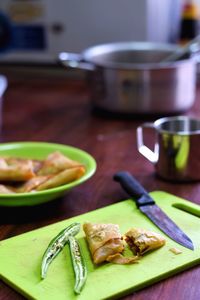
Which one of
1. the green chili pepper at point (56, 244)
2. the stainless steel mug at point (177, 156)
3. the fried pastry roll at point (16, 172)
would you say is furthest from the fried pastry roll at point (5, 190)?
the stainless steel mug at point (177, 156)

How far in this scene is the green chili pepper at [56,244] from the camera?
2.52ft

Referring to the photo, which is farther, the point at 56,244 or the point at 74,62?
the point at 74,62

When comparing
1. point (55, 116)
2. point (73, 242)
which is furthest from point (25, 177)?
point (55, 116)

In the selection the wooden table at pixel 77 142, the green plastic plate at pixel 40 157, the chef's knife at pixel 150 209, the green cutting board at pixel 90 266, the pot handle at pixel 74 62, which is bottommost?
the wooden table at pixel 77 142

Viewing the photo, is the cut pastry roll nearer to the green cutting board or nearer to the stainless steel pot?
the green cutting board

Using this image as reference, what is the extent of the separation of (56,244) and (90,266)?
0.07 m

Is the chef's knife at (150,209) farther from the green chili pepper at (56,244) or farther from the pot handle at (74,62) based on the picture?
the pot handle at (74,62)

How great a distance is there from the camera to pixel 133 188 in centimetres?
99

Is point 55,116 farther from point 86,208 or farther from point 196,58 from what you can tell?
point 86,208

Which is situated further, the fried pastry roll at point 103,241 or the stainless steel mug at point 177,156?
the stainless steel mug at point 177,156

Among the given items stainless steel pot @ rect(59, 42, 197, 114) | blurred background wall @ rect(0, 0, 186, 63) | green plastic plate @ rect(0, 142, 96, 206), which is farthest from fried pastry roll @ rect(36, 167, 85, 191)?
blurred background wall @ rect(0, 0, 186, 63)

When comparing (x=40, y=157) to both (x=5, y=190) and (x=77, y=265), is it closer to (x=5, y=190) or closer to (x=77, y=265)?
(x=5, y=190)

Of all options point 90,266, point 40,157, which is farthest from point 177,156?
point 90,266

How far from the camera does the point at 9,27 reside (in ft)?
6.32
